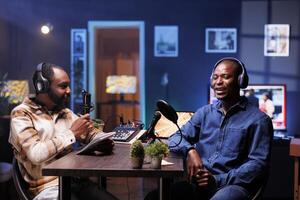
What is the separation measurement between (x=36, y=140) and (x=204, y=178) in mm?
861

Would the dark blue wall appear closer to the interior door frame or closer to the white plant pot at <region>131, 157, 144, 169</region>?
the interior door frame

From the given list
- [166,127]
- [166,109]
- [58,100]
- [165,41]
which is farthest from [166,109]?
[165,41]

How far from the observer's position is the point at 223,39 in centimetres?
477

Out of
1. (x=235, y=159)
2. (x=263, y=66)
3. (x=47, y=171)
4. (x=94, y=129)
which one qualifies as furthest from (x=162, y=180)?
(x=263, y=66)

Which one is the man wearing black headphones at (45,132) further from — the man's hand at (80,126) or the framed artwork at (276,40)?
the framed artwork at (276,40)

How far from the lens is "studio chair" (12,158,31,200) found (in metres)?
1.94

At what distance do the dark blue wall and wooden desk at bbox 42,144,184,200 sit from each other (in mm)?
3076

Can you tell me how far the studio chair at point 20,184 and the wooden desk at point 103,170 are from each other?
1.04 feet

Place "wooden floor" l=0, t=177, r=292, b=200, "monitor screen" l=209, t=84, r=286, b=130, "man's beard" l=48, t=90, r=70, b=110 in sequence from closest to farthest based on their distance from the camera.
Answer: "man's beard" l=48, t=90, r=70, b=110 < "wooden floor" l=0, t=177, r=292, b=200 < "monitor screen" l=209, t=84, r=286, b=130

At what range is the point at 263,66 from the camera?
15.6 feet

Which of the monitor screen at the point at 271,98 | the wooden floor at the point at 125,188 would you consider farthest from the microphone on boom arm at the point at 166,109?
the monitor screen at the point at 271,98

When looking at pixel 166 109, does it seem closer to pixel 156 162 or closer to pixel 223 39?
pixel 156 162

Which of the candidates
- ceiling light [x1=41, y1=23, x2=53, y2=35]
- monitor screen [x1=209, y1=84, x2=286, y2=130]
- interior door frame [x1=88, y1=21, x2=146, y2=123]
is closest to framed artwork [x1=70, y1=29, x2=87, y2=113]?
interior door frame [x1=88, y1=21, x2=146, y2=123]

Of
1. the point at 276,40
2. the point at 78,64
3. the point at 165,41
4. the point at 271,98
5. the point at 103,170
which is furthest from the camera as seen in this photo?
the point at 78,64
